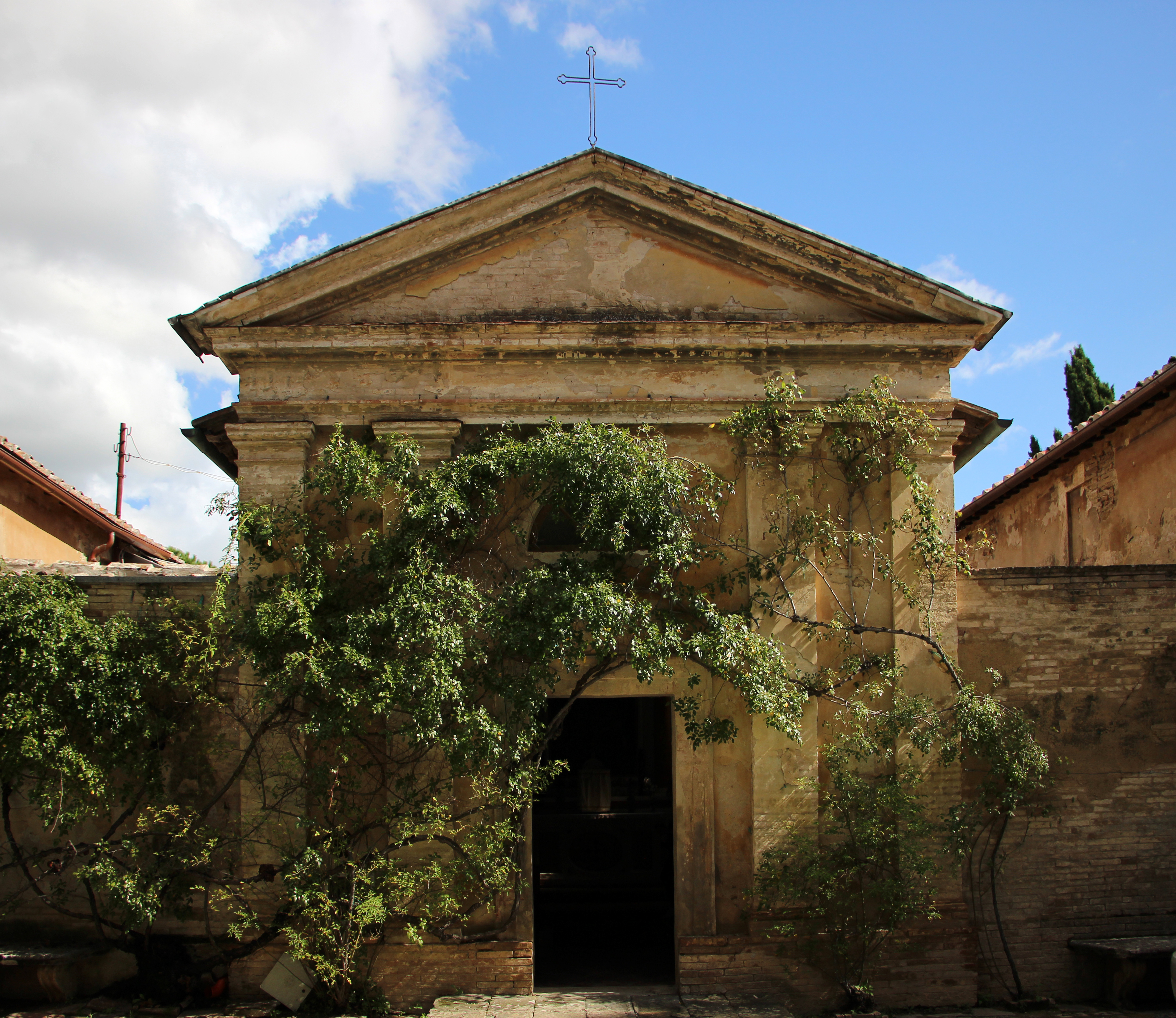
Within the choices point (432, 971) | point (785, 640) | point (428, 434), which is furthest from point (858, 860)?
point (428, 434)

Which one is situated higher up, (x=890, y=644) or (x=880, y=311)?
(x=880, y=311)

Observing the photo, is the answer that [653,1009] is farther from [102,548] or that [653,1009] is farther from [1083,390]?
[1083,390]

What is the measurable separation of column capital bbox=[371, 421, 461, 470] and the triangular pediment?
3.21ft

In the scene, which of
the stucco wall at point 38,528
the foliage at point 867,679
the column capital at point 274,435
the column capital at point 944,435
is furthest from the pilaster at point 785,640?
the stucco wall at point 38,528

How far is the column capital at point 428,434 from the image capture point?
8.49 m

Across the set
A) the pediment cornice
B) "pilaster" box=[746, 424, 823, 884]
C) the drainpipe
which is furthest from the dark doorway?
the drainpipe

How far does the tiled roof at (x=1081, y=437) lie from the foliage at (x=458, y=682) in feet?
4.95

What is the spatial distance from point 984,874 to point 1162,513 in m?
5.85

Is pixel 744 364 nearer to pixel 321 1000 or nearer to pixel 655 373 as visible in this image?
pixel 655 373

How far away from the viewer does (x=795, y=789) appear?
8.27 m

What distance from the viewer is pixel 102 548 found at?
601 inches

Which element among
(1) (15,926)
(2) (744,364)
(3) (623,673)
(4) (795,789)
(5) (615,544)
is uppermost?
(2) (744,364)

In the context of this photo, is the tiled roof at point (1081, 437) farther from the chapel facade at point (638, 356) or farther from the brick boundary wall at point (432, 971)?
the brick boundary wall at point (432, 971)

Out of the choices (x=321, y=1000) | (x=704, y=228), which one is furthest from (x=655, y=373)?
(x=321, y=1000)
